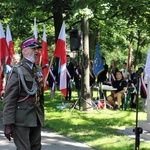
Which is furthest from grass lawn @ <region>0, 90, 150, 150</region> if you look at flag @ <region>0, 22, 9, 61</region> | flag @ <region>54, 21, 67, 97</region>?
flag @ <region>0, 22, 9, 61</region>

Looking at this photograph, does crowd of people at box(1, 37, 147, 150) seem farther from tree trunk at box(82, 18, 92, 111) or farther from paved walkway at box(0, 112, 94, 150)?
tree trunk at box(82, 18, 92, 111)

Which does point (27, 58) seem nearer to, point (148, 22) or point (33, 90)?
point (33, 90)

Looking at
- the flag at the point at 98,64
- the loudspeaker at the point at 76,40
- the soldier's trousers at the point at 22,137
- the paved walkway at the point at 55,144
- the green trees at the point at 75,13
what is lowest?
the paved walkway at the point at 55,144

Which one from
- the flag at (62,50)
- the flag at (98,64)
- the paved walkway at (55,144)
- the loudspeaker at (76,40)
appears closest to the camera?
the paved walkway at (55,144)

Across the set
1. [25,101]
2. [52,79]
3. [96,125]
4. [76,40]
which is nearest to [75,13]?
[76,40]

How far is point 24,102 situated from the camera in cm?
518

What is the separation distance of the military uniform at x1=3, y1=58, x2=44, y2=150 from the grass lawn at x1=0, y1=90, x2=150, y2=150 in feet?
10.2

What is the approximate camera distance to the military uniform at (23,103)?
16.6ft

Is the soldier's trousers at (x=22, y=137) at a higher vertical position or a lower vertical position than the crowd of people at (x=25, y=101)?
lower

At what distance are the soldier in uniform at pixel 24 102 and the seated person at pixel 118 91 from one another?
29.6 ft

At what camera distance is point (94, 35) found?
86.8 ft

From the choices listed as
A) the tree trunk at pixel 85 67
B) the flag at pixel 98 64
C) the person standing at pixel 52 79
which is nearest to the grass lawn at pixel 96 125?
the tree trunk at pixel 85 67

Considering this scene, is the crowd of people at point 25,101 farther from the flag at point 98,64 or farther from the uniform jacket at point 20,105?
the flag at point 98,64

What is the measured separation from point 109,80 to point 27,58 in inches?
447
